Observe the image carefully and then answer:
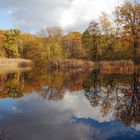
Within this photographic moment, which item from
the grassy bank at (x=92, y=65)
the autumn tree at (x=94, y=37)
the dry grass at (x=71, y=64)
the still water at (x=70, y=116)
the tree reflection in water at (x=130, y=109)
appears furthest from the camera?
the autumn tree at (x=94, y=37)

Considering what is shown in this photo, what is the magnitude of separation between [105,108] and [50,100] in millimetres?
4448

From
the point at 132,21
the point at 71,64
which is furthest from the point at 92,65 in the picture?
the point at 132,21

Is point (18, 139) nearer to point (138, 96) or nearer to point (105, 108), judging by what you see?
point (105, 108)

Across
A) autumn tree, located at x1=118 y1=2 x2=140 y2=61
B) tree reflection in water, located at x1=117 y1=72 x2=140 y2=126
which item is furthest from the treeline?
tree reflection in water, located at x1=117 y1=72 x2=140 y2=126

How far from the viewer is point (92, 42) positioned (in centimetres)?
6494

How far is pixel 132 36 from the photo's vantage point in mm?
53000

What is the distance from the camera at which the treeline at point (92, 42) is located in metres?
53.2

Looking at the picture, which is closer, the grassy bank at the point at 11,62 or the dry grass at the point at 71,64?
the dry grass at the point at 71,64

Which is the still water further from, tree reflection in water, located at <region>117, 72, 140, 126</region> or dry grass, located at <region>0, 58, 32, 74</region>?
dry grass, located at <region>0, 58, 32, 74</region>

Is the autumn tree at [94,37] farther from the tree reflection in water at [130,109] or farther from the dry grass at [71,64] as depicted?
the tree reflection in water at [130,109]

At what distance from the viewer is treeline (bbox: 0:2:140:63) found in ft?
174

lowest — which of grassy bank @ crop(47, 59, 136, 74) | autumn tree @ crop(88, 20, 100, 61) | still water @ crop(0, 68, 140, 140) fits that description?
still water @ crop(0, 68, 140, 140)

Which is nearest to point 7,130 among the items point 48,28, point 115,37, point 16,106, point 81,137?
Answer: point 81,137

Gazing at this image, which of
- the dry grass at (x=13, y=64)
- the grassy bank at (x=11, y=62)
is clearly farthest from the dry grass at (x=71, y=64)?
the grassy bank at (x=11, y=62)
